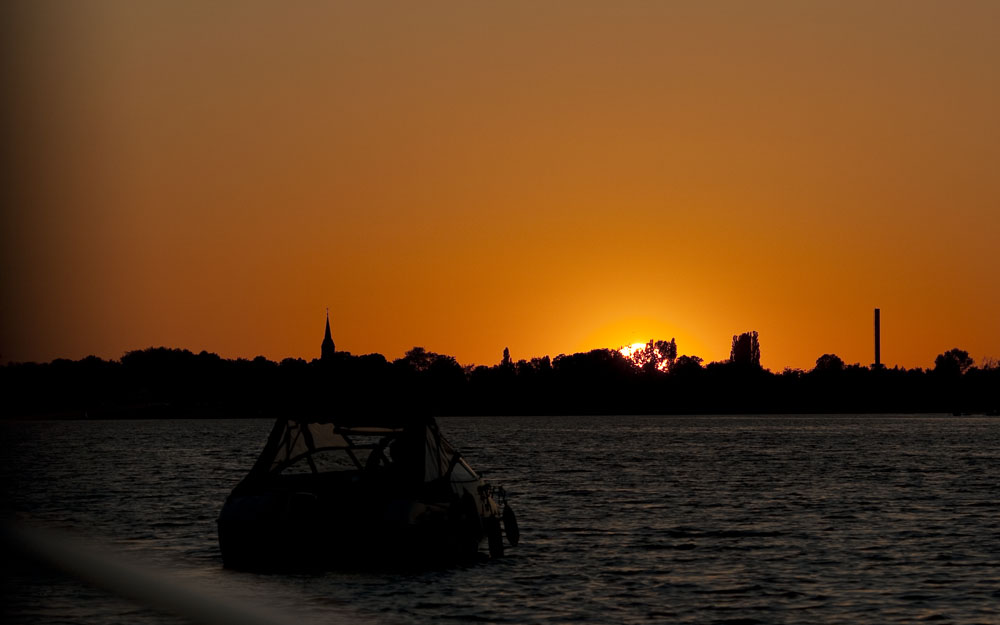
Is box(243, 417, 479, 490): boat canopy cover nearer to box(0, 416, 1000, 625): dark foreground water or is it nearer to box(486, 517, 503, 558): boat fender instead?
box(486, 517, 503, 558): boat fender

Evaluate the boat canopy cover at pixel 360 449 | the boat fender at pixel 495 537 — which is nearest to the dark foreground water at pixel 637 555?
the boat fender at pixel 495 537

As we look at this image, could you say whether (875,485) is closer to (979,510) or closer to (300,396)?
(979,510)

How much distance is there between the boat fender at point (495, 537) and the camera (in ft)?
130

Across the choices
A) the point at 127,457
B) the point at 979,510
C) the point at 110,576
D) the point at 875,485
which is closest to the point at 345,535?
the point at 110,576

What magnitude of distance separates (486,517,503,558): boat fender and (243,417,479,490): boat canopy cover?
5.23 ft

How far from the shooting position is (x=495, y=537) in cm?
4000

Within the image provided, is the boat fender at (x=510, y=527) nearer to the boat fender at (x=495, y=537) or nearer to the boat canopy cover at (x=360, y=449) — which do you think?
the boat fender at (x=495, y=537)

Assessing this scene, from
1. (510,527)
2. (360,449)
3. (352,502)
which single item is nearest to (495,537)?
(510,527)

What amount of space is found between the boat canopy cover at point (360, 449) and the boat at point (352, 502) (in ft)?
0.09

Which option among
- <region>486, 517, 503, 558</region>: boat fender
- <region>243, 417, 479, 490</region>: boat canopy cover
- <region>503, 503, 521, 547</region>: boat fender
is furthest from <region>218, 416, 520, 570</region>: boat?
<region>503, 503, 521, 547</region>: boat fender

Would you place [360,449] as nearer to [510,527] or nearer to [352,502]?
[352,502]

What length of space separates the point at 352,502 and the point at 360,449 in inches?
197

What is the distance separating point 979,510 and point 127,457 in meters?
88.0

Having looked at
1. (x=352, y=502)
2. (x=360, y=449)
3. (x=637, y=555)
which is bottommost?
(x=637, y=555)
